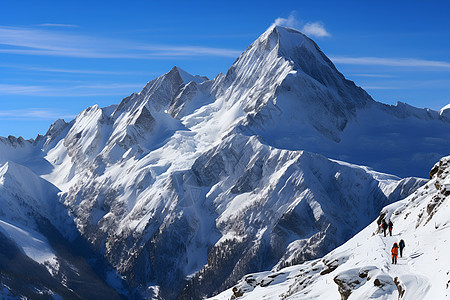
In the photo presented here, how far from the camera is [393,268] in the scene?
70.8 meters

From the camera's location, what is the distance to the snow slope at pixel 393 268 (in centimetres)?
6384

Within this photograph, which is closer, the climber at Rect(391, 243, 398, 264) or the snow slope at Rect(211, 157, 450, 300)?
the snow slope at Rect(211, 157, 450, 300)

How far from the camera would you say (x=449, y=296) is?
54.8 metres

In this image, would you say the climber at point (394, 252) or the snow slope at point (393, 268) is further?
the climber at point (394, 252)

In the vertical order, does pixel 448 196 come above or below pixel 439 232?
above

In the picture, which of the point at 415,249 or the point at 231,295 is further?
the point at 231,295

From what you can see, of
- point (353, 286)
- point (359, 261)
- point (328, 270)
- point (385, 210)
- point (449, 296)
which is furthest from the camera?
point (385, 210)

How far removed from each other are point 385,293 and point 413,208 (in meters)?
35.1

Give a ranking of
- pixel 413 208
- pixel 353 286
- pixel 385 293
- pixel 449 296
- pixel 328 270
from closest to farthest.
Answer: pixel 449 296
pixel 385 293
pixel 353 286
pixel 328 270
pixel 413 208

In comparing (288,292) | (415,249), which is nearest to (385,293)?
(415,249)

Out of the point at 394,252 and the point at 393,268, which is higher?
the point at 394,252

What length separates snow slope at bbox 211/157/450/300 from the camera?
63.8 meters

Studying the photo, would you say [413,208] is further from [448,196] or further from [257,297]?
[257,297]

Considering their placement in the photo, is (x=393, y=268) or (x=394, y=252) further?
(x=394, y=252)
